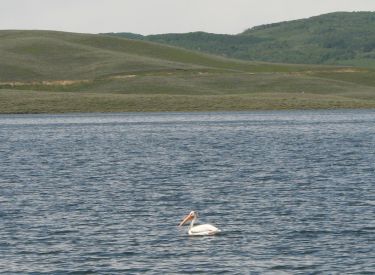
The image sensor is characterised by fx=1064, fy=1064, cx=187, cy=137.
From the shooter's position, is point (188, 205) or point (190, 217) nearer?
point (190, 217)

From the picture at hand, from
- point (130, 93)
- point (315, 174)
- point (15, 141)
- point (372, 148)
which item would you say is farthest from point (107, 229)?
point (130, 93)

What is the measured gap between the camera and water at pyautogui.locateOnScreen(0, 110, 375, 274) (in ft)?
127

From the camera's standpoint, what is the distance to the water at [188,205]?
3869 cm

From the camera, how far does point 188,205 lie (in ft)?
173

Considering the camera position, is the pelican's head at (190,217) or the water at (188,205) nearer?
the water at (188,205)

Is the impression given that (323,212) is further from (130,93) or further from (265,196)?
(130,93)

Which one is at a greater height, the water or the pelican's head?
the pelican's head

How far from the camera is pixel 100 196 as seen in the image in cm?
5675

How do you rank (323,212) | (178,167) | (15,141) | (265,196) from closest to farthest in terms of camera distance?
1. (323,212)
2. (265,196)
3. (178,167)
4. (15,141)

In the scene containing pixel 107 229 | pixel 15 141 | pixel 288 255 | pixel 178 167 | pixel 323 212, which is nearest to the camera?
pixel 288 255

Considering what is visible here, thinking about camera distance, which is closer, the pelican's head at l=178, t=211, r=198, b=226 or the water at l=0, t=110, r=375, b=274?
the water at l=0, t=110, r=375, b=274

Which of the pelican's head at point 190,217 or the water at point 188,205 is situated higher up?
the pelican's head at point 190,217

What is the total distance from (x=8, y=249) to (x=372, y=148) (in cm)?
5407

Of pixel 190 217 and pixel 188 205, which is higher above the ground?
pixel 190 217
